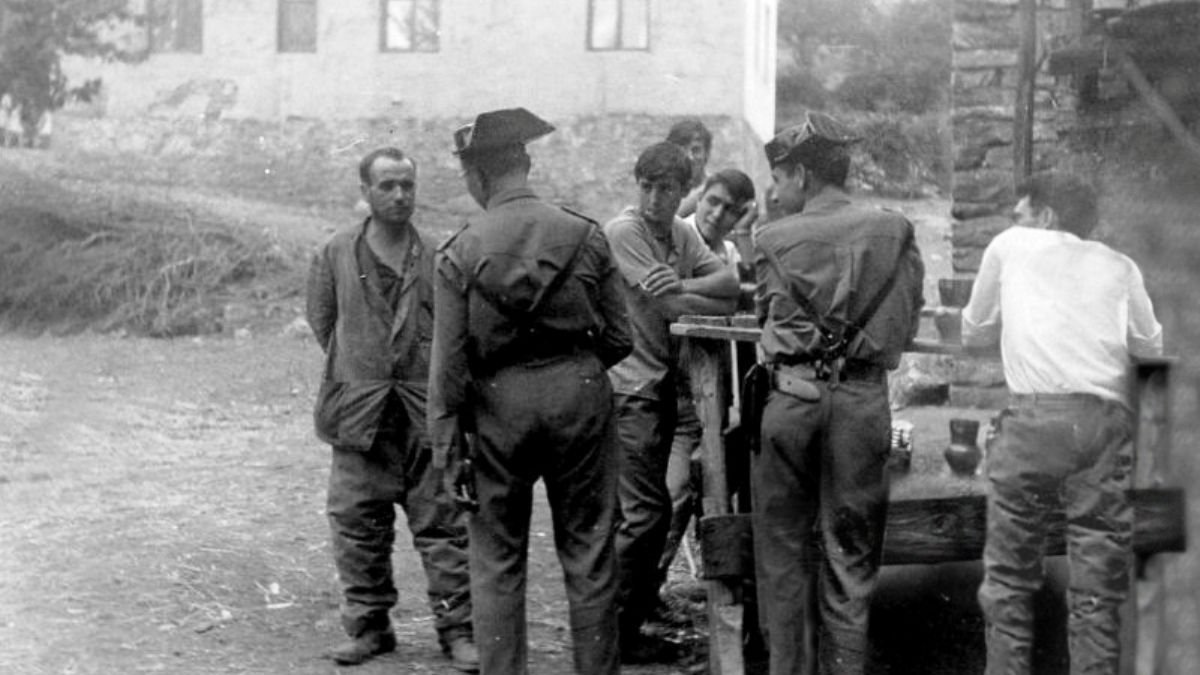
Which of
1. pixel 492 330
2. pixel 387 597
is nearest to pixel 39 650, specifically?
pixel 387 597

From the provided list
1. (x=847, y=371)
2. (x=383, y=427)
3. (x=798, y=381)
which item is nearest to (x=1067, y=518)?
(x=847, y=371)

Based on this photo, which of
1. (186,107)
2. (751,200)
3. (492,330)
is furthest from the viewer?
(186,107)

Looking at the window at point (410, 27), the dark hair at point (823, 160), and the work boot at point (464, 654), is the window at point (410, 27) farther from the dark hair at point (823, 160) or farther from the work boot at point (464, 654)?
the dark hair at point (823, 160)

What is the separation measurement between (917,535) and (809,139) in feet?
5.31

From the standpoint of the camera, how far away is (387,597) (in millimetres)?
7043

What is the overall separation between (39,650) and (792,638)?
3037mm

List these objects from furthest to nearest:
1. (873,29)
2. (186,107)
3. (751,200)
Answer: (873,29)
(186,107)
(751,200)

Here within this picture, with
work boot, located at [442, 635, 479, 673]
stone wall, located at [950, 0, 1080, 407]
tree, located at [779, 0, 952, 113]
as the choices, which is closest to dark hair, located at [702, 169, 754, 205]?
work boot, located at [442, 635, 479, 673]

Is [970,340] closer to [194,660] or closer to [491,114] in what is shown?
[491,114]

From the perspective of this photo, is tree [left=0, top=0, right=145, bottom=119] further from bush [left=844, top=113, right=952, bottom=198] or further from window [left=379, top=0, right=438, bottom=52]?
bush [left=844, top=113, right=952, bottom=198]

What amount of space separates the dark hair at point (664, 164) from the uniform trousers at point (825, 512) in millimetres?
1398

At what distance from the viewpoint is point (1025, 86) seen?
1088cm

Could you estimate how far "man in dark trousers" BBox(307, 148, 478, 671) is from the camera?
6977 mm

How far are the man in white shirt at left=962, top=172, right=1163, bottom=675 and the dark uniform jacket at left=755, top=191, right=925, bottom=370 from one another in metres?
0.37
